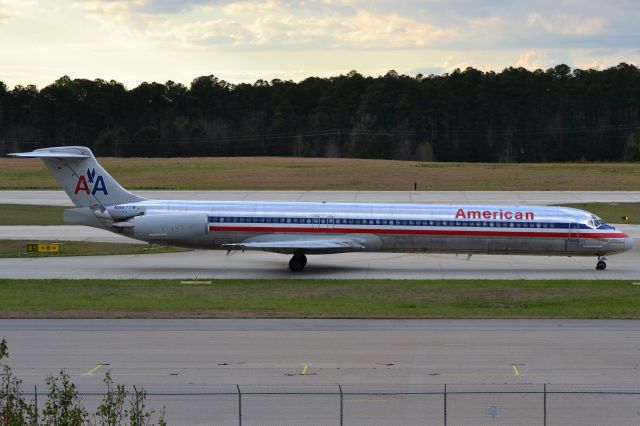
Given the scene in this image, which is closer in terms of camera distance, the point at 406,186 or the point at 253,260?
the point at 253,260

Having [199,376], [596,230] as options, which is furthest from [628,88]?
[199,376]

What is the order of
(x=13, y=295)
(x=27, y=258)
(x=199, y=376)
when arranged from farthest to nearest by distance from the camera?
(x=27, y=258)
(x=13, y=295)
(x=199, y=376)

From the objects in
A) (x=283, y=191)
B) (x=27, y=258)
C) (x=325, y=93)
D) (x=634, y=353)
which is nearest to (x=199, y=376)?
(x=634, y=353)

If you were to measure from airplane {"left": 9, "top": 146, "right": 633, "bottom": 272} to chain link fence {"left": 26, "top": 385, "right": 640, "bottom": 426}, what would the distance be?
19.4m

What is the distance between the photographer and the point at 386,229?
3975cm

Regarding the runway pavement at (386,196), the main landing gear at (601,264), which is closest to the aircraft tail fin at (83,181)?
the main landing gear at (601,264)

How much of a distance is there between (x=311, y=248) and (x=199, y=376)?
17.8m

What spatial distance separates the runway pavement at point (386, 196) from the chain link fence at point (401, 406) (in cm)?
4834

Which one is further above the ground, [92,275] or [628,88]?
[628,88]

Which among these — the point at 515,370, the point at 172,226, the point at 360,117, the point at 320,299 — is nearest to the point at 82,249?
the point at 172,226

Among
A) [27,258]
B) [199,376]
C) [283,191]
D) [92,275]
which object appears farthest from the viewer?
[283,191]

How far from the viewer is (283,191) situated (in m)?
79.1

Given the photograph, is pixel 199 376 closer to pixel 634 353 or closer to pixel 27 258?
pixel 634 353

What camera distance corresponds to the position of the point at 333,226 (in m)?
39.8
